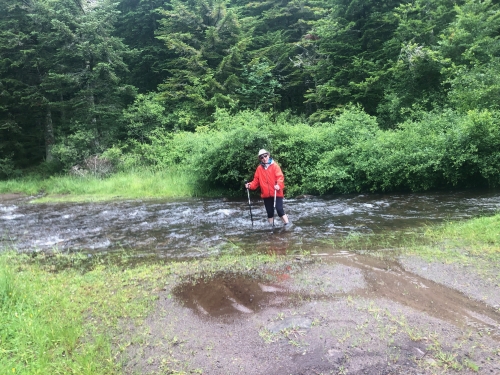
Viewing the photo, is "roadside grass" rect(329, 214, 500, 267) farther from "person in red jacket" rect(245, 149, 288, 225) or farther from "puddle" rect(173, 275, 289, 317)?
"puddle" rect(173, 275, 289, 317)

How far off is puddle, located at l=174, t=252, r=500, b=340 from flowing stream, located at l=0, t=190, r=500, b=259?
1.83 m

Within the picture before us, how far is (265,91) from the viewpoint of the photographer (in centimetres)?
2572

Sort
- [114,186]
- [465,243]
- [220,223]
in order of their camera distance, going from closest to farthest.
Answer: [465,243] → [220,223] → [114,186]

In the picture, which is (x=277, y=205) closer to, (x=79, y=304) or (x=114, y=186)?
(x=79, y=304)

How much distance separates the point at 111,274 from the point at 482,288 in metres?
5.82

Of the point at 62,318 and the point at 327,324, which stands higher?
the point at 62,318

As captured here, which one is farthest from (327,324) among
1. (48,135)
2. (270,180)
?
(48,135)

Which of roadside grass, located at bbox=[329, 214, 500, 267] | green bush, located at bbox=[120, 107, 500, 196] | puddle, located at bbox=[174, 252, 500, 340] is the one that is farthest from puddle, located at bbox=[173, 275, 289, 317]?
green bush, located at bbox=[120, 107, 500, 196]

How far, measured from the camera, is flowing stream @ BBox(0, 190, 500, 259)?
27.5 feet

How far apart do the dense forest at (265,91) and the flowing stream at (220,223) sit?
169cm

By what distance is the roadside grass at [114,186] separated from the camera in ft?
56.3

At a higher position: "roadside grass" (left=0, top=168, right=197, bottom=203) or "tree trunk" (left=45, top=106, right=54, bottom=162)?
"tree trunk" (left=45, top=106, right=54, bottom=162)

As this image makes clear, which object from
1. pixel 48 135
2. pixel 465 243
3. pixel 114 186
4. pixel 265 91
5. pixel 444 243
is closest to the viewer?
pixel 465 243

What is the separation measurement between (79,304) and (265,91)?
889 inches
